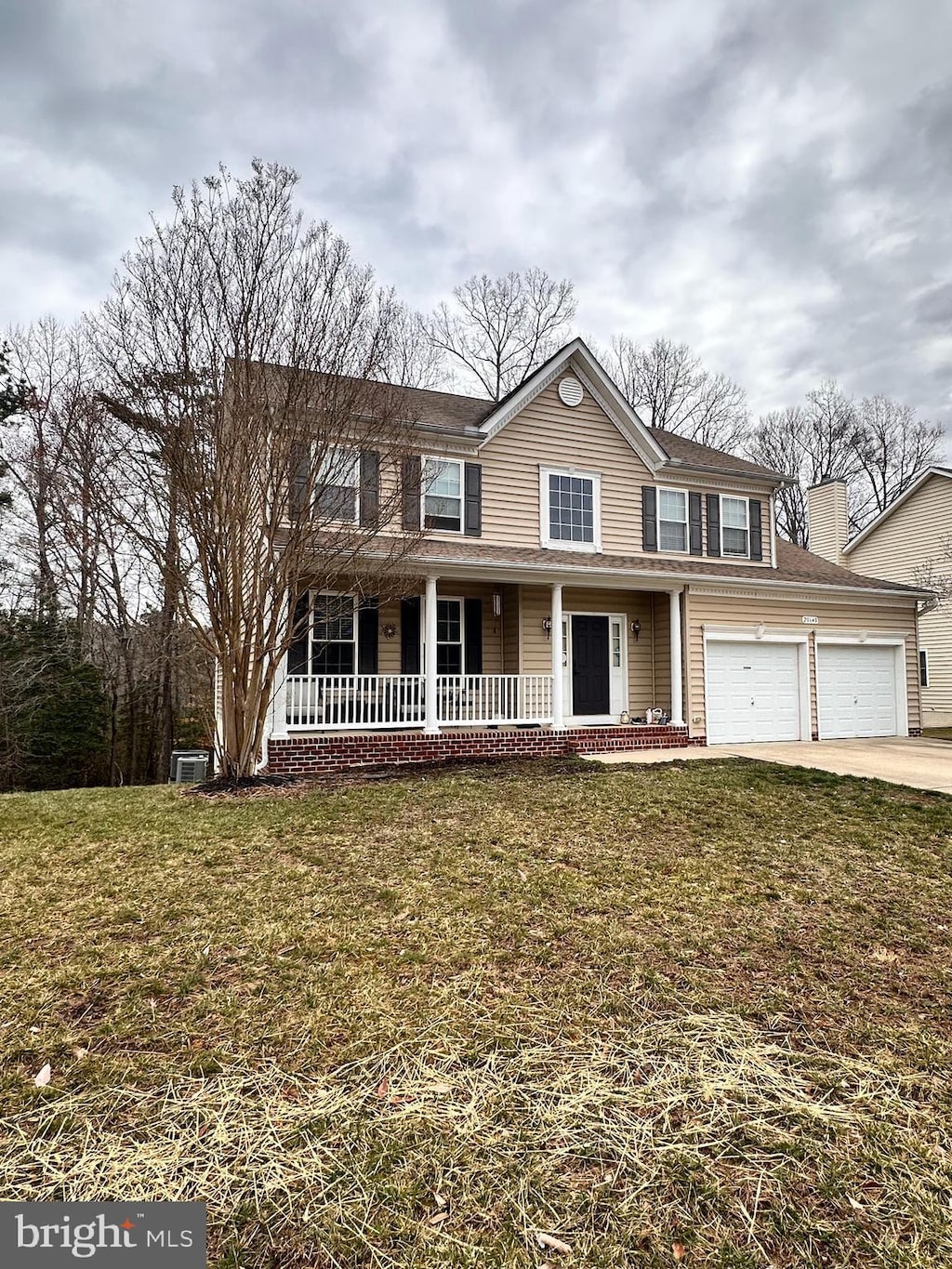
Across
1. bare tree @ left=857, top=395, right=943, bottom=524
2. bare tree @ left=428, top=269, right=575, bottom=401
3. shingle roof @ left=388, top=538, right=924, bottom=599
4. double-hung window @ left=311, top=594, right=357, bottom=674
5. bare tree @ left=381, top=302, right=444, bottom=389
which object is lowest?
double-hung window @ left=311, top=594, right=357, bottom=674

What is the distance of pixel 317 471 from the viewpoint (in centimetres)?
812

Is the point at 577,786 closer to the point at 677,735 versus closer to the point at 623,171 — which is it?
the point at 677,735

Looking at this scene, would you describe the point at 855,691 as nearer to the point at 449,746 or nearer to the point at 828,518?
the point at 828,518

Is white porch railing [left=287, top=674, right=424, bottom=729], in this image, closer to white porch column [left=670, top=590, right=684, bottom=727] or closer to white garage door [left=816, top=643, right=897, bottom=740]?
white porch column [left=670, top=590, right=684, bottom=727]

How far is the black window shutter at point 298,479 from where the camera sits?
7.88 meters

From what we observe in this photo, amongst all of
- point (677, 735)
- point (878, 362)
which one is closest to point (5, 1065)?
point (677, 735)

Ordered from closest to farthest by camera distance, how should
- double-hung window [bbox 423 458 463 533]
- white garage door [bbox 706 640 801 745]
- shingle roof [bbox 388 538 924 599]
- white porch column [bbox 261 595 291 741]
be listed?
white porch column [bbox 261 595 291 741], shingle roof [bbox 388 538 924 599], double-hung window [bbox 423 458 463 533], white garage door [bbox 706 640 801 745]

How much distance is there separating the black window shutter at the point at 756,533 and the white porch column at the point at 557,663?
5.95 m

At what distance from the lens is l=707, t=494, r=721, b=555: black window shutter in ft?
46.3

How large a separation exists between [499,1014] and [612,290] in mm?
22313

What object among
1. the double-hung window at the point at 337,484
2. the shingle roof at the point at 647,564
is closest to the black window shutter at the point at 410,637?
the shingle roof at the point at 647,564

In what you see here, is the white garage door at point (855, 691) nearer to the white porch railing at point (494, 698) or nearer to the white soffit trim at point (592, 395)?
the white soffit trim at point (592, 395)

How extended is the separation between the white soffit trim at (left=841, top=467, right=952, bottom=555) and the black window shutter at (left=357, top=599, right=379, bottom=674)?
17527 millimetres

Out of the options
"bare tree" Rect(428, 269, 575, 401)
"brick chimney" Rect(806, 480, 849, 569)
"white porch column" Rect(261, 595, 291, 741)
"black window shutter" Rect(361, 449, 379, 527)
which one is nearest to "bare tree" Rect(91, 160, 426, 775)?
"black window shutter" Rect(361, 449, 379, 527)
